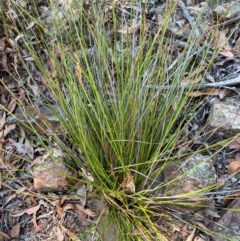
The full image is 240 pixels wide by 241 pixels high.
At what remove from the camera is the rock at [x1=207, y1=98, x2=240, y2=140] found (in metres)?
1.88

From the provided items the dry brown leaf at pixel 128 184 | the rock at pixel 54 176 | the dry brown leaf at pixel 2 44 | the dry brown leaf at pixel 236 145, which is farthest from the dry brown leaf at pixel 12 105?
the dry brown leaf at pixel 236 145

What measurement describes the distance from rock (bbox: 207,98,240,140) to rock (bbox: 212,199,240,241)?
0.34m

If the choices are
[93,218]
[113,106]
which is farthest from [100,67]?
[93,218]

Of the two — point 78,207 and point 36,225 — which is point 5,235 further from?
point 78,207

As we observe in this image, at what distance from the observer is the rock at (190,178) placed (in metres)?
1.74

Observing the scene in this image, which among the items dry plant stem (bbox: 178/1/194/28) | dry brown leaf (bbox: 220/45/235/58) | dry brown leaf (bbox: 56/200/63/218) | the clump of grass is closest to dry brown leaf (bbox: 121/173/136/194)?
the clump of grass

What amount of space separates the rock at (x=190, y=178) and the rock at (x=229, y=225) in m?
0.12

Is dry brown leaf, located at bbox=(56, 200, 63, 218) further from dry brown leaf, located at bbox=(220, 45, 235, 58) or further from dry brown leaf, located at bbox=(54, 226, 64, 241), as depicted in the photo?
dry brown leaf, located at bbox=(220, 45, 235, 58)

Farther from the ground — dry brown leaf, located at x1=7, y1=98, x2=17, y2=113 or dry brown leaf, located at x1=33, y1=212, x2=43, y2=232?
dry brown leaf, located at x1=7, y1=98, x2=17, y2=113

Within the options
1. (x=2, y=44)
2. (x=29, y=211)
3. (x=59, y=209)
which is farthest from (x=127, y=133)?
(x=2, y=44)

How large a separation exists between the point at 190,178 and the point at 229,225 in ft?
0.87

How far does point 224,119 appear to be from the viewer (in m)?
1.90

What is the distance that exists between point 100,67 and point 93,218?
73 centimetres

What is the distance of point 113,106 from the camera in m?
1.69
